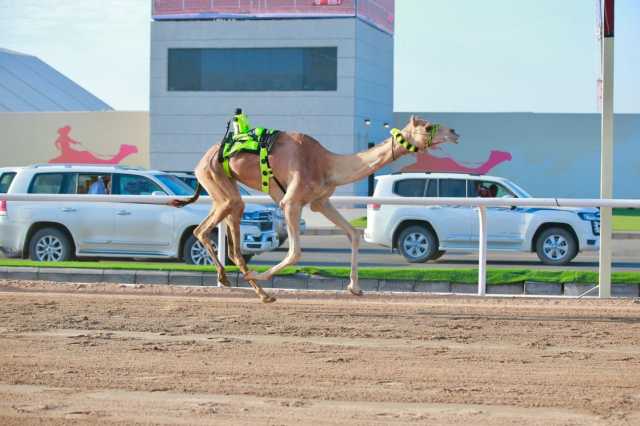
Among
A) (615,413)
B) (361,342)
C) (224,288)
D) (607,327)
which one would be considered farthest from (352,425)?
(224,288)

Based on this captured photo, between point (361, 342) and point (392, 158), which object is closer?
point (361, 342)

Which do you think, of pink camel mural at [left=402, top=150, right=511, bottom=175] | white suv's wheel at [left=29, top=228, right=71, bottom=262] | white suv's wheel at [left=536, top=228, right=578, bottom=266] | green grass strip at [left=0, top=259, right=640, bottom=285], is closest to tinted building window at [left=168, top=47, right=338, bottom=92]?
pink camel mural at [left=402, top=150, right=511, bottom=175]

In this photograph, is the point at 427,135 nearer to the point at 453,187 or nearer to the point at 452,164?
the point at 453,187

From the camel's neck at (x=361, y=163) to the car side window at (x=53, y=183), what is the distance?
862cm

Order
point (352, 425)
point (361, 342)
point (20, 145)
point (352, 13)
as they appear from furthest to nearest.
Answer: point (20, 145)
point (352, 13)
point (361, 342)
point (352, 425)

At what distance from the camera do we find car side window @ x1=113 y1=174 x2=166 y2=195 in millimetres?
19609

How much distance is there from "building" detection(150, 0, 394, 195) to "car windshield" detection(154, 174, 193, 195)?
29.2 meters

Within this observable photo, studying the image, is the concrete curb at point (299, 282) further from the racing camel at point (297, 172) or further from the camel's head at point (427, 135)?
the camel's head at point (427, 135)

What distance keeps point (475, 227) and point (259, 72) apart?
3041cm

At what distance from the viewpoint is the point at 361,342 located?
10.3 metres

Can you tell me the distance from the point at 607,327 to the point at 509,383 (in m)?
3.48

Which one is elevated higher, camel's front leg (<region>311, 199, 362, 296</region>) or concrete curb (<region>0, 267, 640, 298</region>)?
camel's front leg (<region>311, 199, 362, 296</region>)

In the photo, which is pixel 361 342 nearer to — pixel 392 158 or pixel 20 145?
pixel 392 158

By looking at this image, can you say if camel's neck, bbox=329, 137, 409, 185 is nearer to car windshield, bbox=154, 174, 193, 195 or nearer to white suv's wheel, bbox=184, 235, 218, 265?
white suv's wheel, bbox=184, 235, 218, 265
